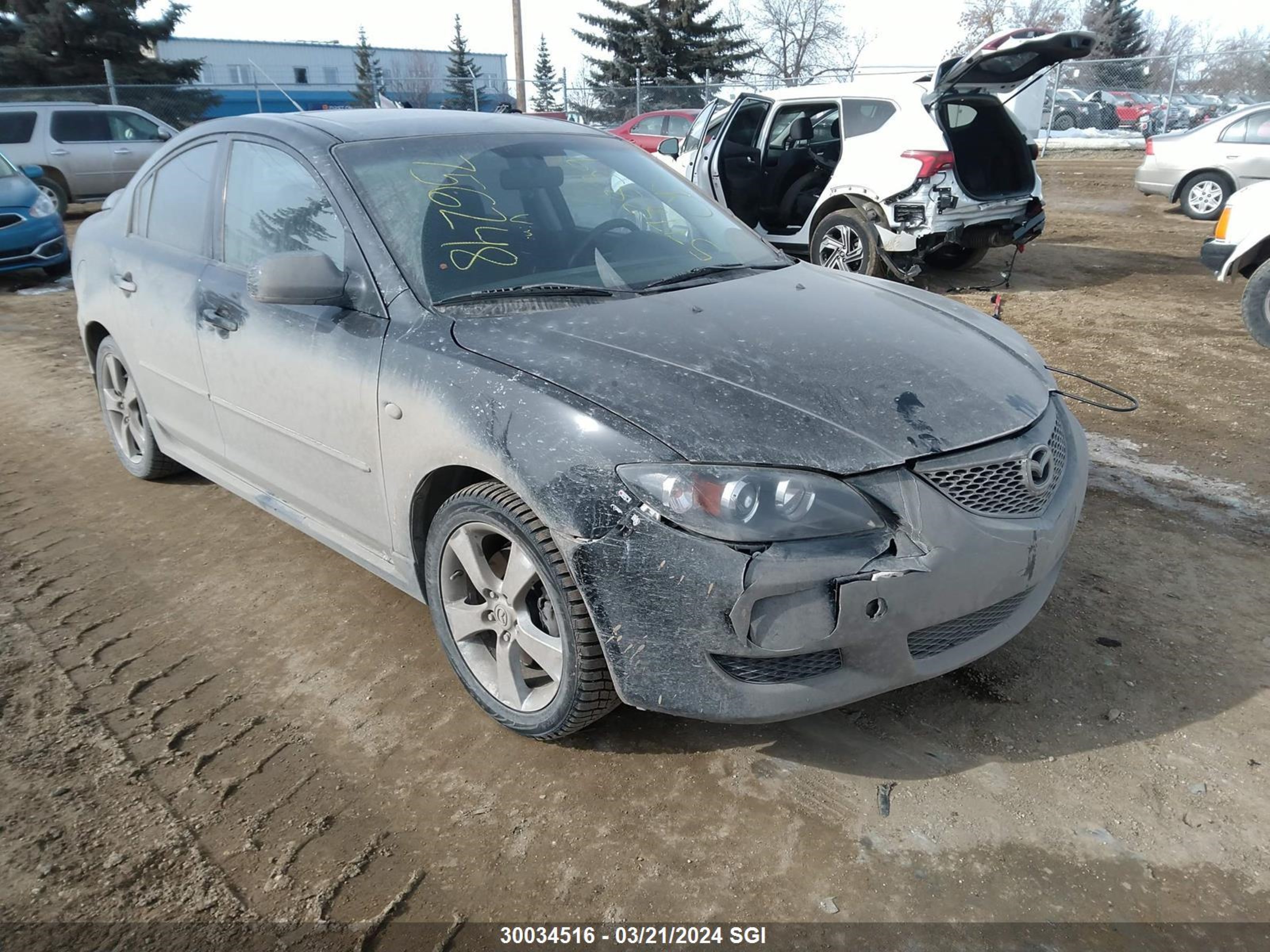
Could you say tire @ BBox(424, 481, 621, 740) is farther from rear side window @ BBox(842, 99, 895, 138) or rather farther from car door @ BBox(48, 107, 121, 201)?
car door @ BBox(48, 107, 121, 201)

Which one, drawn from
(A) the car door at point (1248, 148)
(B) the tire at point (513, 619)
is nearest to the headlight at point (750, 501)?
(B) the tire at point (513, 619)

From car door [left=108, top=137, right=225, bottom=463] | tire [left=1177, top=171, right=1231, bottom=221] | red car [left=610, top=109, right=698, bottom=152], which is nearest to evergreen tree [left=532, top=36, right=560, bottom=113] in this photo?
red car [left=610, top=109, right=698, bottom=152]

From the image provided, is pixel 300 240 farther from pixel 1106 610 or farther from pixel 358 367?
pixel 1106 610

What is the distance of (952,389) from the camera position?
2555mm

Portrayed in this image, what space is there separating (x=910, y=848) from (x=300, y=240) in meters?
2.69

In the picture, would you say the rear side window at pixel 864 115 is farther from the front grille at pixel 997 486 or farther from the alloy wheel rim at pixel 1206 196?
the alloy wheel rim at pixel 1206 196

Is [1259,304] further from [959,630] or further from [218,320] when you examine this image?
[218,320]

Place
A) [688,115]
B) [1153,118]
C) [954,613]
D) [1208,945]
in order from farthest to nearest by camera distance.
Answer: [1153,118] < [688,115] < [954,613] < [1208,945]

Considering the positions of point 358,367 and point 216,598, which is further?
point 216,598

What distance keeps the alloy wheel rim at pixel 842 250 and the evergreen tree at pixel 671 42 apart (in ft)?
96.6

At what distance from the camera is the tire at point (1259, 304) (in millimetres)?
6414

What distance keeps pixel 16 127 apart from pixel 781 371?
1622cm

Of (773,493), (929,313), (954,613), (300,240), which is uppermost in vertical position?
(300,240)

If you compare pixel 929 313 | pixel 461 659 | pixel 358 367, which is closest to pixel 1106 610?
pixel 929 313
